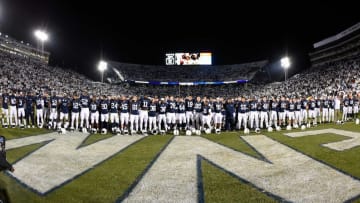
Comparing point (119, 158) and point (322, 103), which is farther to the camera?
point (322, 103)

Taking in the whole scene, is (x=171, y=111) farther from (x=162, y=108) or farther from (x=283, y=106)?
(x=283, y=106)

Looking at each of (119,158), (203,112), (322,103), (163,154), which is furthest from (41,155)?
(322,103)

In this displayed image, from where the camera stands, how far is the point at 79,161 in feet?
30.7

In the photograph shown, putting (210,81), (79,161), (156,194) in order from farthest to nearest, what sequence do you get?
(210,81) → (79,161) → (156,194)

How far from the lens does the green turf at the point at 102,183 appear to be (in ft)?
20.5

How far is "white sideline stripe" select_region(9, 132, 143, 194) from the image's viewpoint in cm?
745

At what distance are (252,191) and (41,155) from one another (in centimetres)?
687

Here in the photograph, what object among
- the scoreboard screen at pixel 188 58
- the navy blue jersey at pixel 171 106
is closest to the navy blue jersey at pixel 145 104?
the navy blue jersey at pixel 171 106

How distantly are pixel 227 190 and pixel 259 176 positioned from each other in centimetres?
135

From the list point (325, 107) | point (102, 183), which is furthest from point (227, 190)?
point (325, 107)

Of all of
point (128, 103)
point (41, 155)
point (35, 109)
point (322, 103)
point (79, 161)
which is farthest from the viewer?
point (322, 103)

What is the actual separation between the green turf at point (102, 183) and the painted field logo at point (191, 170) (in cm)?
26

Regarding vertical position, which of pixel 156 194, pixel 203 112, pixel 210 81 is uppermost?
pixel 210 81

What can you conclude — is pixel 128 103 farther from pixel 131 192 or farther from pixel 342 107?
pixel 342 107
